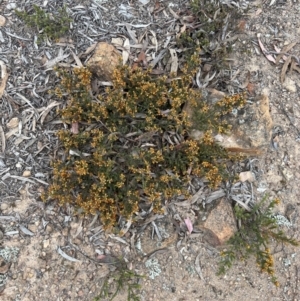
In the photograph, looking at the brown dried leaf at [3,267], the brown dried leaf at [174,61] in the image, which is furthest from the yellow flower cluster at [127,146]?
the brown dried leaf at [3,267]

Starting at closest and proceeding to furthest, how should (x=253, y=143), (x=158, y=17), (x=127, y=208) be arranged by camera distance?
(x=127, y=208) < (x=253, y=143) < (x=158, y=17)

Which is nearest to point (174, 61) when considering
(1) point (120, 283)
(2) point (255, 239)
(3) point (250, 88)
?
(3) point (250, 88)

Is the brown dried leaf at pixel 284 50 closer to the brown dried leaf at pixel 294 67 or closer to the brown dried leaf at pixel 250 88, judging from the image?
the brown dried leaf at pixel 294 67

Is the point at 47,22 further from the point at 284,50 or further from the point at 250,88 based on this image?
the point at 284,50

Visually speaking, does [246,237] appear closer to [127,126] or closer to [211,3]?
[127,126]

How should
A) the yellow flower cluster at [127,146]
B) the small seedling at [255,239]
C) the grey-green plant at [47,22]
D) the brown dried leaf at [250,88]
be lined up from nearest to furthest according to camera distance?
the yellow flower cluster at [127,146]
the small seedling at [255,239]
the grey-green plant at [47,22]
the brown dried leaf at [250,88]

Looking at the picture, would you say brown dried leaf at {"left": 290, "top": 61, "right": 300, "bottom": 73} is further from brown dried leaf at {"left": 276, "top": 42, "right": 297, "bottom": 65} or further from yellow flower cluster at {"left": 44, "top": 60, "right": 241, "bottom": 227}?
yellow flower cluster at {"left": 44, "top": 60, "right": 241, "bottom": 227}

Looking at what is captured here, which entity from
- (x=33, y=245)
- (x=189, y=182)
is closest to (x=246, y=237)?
(x=189, y=182)
